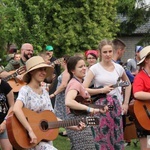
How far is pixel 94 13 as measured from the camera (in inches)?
957

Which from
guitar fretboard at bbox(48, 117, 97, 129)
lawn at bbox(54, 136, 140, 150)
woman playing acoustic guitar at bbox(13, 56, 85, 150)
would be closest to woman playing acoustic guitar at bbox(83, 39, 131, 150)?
guitar fretboard at bbox(48, 117, 97, 129)

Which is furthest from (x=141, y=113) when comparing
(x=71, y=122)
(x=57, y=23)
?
(x=57, y=23)

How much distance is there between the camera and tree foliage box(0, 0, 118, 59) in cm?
2255

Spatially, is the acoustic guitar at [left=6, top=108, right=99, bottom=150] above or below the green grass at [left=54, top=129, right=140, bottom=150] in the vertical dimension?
above

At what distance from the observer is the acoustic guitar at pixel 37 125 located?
604 cm

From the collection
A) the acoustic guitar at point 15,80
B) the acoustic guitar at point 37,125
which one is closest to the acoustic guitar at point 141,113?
the acoustic guitar at point 37,125

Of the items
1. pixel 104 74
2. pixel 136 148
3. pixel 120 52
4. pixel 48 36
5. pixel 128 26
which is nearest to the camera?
pixel 104 74

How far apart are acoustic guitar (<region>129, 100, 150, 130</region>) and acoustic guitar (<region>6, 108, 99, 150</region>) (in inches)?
31.2

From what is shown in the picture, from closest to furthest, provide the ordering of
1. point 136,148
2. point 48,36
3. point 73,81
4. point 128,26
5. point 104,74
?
point 73,81, point 104,74, point 136,148, point 48,36, point 128,26

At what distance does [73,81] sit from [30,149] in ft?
3.72

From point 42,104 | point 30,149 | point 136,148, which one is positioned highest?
point 42,104

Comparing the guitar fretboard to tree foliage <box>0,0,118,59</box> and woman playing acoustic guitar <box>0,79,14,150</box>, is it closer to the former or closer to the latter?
woman playing acoustic guitar <box>0,79,14,150</box>

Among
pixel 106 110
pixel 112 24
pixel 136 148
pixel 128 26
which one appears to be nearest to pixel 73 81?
pixel 106 110

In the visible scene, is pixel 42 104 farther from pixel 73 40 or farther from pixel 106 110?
pixel 73 40
